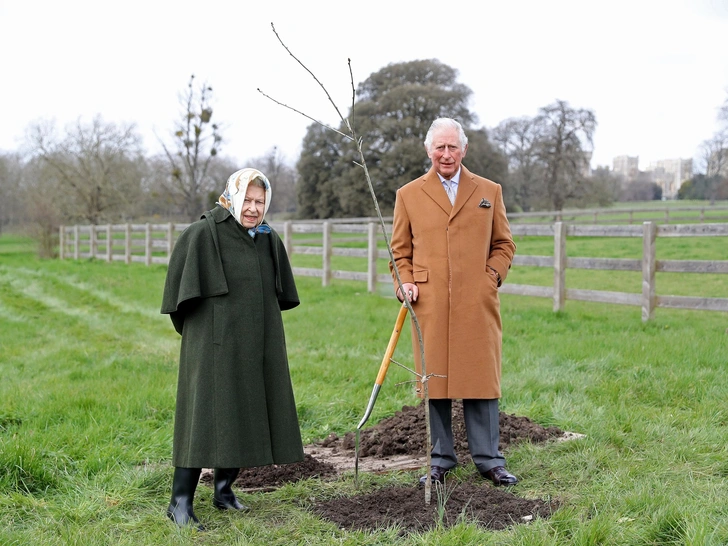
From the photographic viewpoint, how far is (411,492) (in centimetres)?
387

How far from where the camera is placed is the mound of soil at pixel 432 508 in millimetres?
3400

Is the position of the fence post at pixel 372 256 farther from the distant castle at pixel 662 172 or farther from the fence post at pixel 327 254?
the distant castle at pixel 662 172

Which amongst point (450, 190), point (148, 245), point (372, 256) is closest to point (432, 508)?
point (450, 190)

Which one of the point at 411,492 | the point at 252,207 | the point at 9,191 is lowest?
the point at 411,492

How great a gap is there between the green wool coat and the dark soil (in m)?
0.47

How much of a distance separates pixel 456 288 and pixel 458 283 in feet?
0.10

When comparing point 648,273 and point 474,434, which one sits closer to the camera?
point 474,434

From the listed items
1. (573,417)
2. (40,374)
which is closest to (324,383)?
(573,417)

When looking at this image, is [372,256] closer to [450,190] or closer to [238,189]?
[450,190]

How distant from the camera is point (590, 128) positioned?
121ft

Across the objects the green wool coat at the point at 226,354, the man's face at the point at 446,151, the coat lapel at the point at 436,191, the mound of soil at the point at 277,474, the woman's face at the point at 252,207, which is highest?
the man's face at the point at 446,151

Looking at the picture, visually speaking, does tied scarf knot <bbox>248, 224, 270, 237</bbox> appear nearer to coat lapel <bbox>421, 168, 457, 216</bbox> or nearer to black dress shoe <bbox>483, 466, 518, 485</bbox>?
coat lapel <bbox>421, 168, 457, 216</bbox>

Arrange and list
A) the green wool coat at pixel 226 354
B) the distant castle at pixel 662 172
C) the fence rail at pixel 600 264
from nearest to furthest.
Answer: the green wool coat at pixel 226 354, the fence rail at pixel 600 264, the distant castle at pixel 662 172

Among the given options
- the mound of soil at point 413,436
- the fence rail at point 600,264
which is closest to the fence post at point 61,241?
the fence rail at point 600,264
